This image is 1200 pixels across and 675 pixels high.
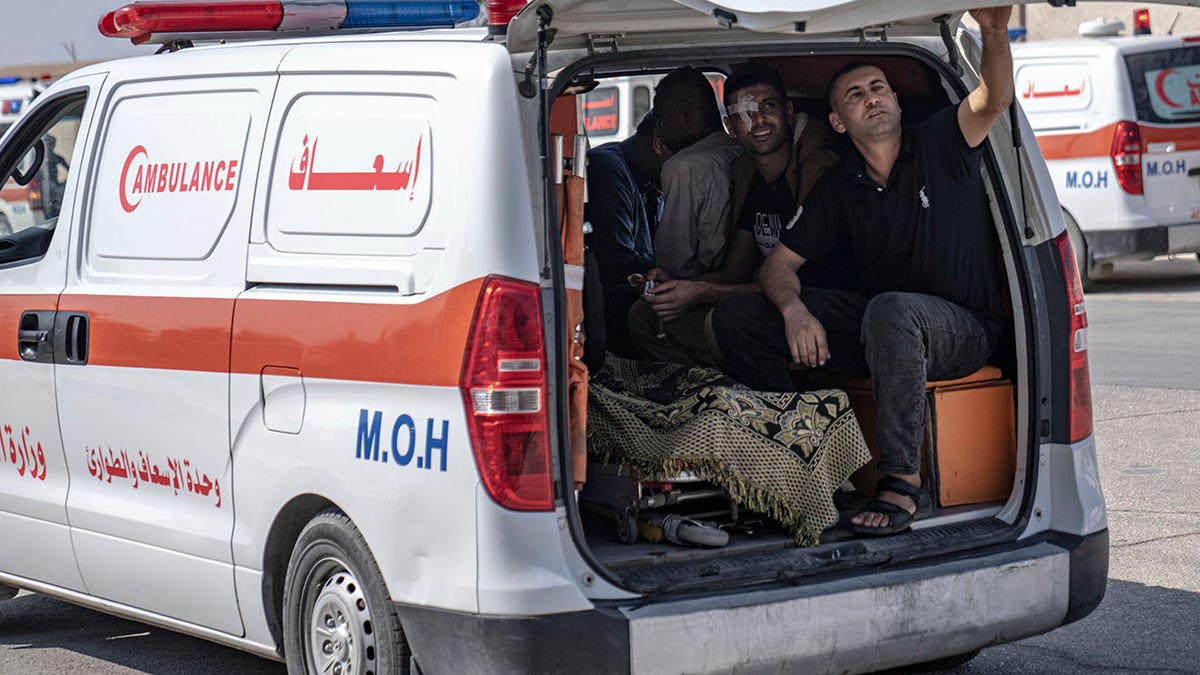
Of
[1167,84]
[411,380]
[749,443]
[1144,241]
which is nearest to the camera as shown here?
[411,380]

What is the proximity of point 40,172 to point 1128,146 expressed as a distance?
10323 mm

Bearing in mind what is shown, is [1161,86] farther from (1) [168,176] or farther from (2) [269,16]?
(1) [168,176]

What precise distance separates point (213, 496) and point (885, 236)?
200 cm

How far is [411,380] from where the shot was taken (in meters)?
3.94

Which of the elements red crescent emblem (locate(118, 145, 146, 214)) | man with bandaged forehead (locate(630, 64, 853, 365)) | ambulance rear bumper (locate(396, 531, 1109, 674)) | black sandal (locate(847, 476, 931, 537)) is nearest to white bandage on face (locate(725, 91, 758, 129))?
man with bandaged forehead (locate(630, 64, 853, 365))

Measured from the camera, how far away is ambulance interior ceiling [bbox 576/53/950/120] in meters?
5.06

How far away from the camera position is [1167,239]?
1410cm

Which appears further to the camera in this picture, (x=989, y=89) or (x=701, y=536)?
(x=989, y=89)

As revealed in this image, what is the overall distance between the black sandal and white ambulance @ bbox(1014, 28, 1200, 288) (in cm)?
994

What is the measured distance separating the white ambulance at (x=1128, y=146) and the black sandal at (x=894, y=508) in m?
9.94

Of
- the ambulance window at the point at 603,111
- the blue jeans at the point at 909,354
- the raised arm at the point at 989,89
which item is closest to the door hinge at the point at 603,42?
the raised arm at the point at 989,89

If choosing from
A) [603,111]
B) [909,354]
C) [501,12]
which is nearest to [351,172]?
[501,12]

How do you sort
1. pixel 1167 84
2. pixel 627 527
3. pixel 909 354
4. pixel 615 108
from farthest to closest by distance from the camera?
pixel 615 108, pixel 1167 84, pixel 909 354, pixel 627 527

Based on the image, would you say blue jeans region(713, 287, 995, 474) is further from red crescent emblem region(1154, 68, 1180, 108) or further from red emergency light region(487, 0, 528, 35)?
red crescent emblem region(1154, 68, 1180, 108)
